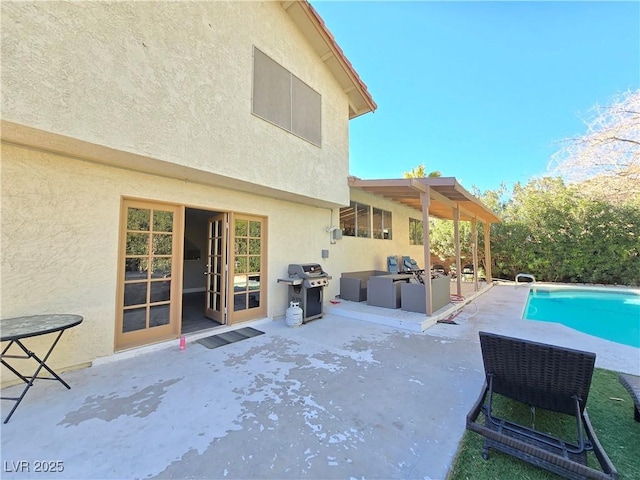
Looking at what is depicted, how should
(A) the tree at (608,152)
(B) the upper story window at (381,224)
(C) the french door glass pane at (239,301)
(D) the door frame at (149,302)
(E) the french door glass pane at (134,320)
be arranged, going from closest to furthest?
(D) the door frame at (149,302), (E) the french door glass pane at (134,320), (C) the french door glass pane at (239,301), (A) the tree at (608,152), (B) the upper story window at (381,224)

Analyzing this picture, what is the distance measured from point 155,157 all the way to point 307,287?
14.7 feet

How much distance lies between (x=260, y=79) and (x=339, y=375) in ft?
21.5

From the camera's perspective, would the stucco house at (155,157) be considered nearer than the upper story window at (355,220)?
Yes

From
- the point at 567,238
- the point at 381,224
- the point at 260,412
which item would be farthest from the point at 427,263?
the point at 567,238

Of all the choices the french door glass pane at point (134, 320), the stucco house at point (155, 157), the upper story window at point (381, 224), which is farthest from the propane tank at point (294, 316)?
the upper story window at point (381, 224)

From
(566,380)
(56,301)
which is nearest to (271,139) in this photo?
(56,301)

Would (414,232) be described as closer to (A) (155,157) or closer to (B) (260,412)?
(A) (155,157)

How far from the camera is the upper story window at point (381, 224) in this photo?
11.8 meters

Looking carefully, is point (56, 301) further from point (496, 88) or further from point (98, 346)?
point (496, 88)

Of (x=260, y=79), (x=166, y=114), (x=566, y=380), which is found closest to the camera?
(x=566, y=380)

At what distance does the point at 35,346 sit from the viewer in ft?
12.8

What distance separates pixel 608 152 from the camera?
825 cm

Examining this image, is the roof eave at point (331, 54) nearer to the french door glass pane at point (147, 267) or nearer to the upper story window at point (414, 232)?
the french door glass pane at point (147, 267)

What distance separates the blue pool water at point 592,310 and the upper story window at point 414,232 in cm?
587
